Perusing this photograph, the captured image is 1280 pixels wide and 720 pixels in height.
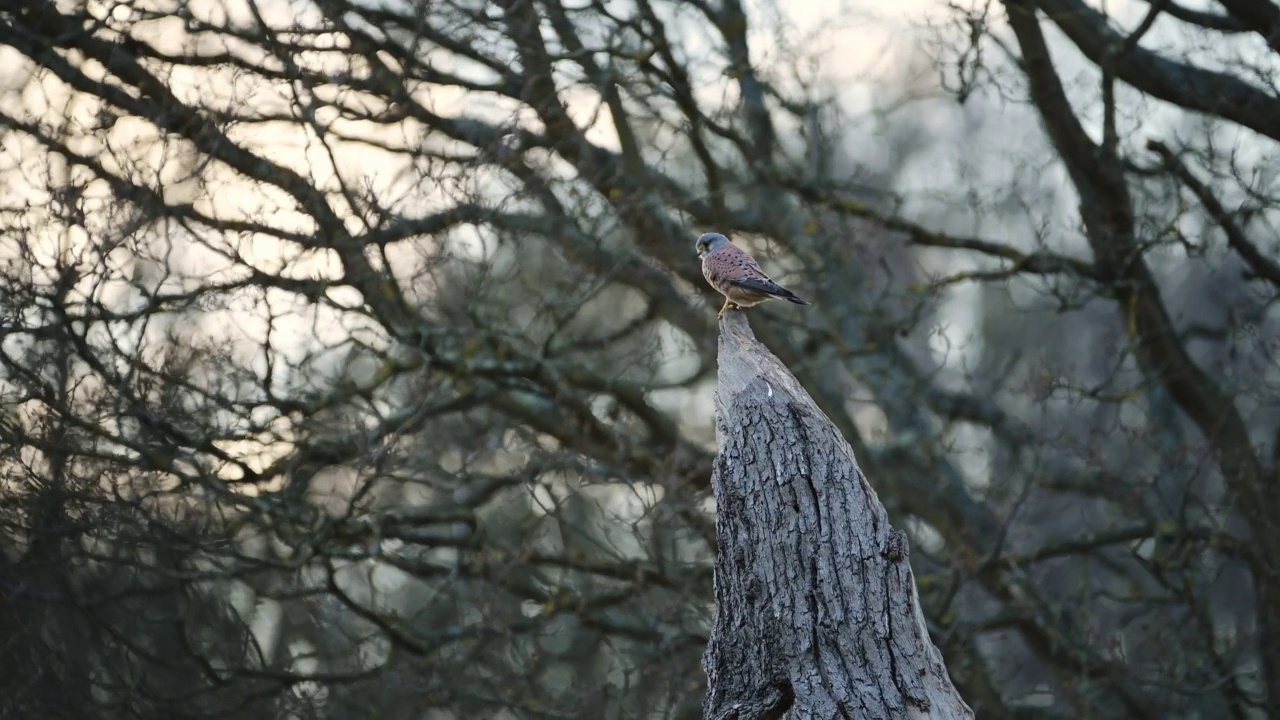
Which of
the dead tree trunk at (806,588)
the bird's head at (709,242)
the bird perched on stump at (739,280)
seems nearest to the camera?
the dead tree trunk at (806,588)

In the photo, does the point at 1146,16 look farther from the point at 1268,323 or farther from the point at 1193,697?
the point at 1268,323

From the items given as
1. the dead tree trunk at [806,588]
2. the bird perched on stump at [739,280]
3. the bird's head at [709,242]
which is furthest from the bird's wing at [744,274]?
the dead tree trunk at [806,588]

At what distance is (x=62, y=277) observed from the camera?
695cm

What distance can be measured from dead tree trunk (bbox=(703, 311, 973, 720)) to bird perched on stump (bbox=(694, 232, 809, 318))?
1.52 meters

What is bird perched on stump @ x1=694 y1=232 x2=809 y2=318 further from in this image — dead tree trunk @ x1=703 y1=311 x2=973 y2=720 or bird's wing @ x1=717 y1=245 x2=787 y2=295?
dead tree trunk @ x1=703 y1=311 x2=973 y2=720

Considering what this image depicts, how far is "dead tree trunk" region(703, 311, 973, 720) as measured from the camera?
12.8 ft

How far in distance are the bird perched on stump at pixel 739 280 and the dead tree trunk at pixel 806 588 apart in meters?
1.52

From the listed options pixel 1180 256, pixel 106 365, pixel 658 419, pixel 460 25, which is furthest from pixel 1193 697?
pixel 106 365

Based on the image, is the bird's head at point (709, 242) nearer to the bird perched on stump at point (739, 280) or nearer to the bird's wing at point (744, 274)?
the bird perched on stump at point (739, 280)

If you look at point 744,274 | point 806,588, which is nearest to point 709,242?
point 744,274

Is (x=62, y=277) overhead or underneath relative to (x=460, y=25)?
Result: underneath

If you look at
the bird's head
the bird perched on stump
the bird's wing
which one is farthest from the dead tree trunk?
the bird's head

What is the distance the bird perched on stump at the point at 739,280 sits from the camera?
234 inches

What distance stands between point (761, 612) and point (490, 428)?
5552 millimetres
